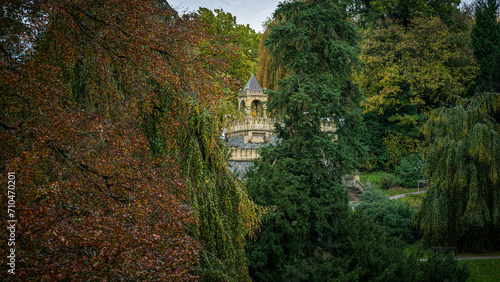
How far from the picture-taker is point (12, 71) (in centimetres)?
414

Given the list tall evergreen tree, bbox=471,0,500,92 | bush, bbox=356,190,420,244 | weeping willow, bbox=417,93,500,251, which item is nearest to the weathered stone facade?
bush, bbox=356,190,420,244

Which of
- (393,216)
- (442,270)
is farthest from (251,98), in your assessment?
(442,270)

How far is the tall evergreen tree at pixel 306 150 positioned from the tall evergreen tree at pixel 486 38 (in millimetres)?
16174

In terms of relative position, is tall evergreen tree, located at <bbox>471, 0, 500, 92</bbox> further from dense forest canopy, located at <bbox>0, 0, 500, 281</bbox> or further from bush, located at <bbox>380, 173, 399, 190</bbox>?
dense forest canopy, located at <bbox>0, 0, 500, 281</bbox>

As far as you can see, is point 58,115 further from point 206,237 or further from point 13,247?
point 206,237

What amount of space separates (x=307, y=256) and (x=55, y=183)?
898 cm

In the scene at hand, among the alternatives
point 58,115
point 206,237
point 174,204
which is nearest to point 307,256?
point 206,237

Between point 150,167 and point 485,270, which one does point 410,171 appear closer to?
point 485,270

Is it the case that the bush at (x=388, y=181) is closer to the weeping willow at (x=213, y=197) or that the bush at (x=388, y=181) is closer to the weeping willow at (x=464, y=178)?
the weeping willow at (x=464, y=178)

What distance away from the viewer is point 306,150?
13383 mm

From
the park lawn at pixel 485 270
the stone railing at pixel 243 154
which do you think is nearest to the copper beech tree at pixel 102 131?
the park lawn at pixel 485 270

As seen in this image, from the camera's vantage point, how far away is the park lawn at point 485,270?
43.4ft

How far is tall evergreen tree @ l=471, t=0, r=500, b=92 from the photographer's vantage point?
27.5 metres

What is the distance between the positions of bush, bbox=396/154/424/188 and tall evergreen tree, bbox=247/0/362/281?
12.0 meters
